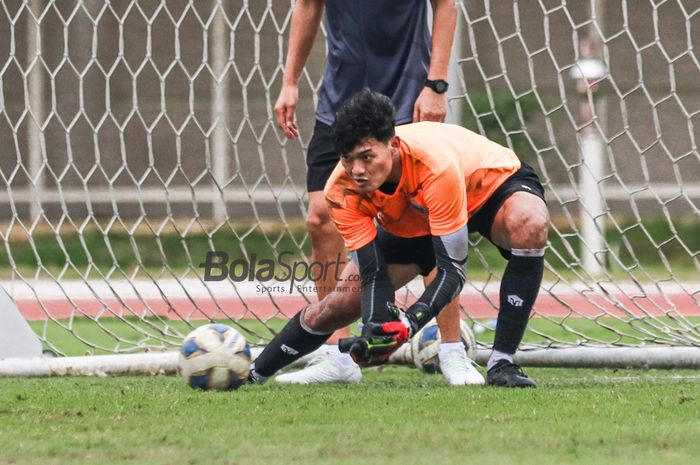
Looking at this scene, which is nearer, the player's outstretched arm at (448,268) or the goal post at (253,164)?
the player's outstretched arm at (448,268)

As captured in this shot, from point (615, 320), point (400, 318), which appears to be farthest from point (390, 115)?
point (615, 320)

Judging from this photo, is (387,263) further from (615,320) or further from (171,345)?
(615,320)

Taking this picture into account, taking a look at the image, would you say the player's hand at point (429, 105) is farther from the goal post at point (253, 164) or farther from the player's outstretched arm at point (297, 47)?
the goal post at point (253, 164)

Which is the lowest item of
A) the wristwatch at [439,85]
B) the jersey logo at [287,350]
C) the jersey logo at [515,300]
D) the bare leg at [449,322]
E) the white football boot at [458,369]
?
the white football boot at [458,369]

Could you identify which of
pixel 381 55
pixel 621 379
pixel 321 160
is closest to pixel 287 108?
pixel 321 160

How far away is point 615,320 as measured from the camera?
603 centimetres

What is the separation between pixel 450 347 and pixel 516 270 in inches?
16.9

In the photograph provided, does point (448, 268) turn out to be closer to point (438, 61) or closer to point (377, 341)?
point (377, 341)

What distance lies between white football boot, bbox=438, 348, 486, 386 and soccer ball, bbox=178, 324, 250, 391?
68 cm

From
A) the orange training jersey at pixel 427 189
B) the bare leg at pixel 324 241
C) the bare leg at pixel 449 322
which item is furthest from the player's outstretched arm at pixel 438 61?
the bare leg at pixel 449 322

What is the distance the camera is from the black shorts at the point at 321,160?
4.59 metres

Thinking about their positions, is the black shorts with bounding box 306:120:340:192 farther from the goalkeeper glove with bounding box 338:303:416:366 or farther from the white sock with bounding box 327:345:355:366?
the goalkeeper glove with bounding box 338:303:416:366

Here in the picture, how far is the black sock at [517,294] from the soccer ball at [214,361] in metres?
0.84

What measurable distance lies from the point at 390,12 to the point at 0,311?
182 centimetres
